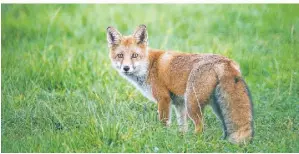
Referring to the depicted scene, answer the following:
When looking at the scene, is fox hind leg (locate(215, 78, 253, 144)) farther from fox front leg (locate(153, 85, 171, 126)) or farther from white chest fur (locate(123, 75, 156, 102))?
white chest fur (locate(123, 75, 156, 102))

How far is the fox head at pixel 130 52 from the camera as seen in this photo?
26.9 feet

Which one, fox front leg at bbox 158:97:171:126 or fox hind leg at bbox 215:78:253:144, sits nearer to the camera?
fox hind leg at bbox 215:78:253:144

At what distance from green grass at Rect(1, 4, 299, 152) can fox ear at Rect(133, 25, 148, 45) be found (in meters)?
0.91

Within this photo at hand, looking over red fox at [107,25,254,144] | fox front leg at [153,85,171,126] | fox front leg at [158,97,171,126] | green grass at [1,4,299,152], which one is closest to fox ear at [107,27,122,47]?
red fox at [107,25,254,144]

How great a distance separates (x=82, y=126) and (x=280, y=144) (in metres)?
2.43

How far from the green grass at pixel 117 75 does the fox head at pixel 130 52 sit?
0.59 metres

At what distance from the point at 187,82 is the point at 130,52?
35.7 inches

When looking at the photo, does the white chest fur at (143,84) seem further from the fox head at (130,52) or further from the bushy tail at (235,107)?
the bushy tail at (235,107)

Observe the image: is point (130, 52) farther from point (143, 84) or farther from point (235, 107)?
point (235, 107)

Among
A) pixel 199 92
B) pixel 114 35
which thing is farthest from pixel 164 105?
pixel 114 35

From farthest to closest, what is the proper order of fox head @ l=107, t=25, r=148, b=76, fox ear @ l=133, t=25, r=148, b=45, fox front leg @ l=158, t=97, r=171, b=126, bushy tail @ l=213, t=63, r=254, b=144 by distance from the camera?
fox ear @ l=133, t=25, r=148, b=45
fox head @ l=107, t=25, r=148, b=76
fox front leg @ l=158, t=97, r=171, b=126
bushy tail @ l=213, t=63, r=254, b=144

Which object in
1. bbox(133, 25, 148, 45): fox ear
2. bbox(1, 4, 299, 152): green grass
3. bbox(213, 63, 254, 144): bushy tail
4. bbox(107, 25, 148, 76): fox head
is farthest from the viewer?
bbox(133, 25, 148, 45): fox ear

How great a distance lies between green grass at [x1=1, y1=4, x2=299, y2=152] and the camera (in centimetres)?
768

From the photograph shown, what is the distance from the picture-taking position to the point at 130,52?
8250mm
